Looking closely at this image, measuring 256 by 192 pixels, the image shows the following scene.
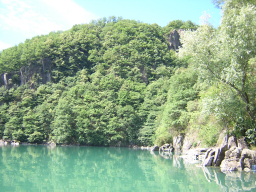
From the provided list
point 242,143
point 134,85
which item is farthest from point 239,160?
point 134,85

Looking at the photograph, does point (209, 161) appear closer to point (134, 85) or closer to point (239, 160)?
point (239, 160)

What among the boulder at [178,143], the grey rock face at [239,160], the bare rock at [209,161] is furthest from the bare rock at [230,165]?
the boulder at [178,143]

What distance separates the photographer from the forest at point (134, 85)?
1780 centimetres

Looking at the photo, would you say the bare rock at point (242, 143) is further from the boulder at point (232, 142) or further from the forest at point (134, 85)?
the forest at point (134, 85)

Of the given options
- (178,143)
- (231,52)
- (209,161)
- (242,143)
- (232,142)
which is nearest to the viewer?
(231,52)

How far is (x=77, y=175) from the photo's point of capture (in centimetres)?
1748

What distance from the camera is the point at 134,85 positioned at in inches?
2440

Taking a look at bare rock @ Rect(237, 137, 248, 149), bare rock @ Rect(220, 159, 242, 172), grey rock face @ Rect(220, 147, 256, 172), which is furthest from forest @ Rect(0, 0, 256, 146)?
bare rock @ Rect(220, 159, 242, 172)

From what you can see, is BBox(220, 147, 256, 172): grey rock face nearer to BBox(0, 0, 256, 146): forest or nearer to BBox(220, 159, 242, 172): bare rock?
BBox(220, 159, 242, 172): bare rock

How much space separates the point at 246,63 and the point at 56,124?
41.5 metres

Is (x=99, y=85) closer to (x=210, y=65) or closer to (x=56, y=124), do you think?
(x=56, y=124)

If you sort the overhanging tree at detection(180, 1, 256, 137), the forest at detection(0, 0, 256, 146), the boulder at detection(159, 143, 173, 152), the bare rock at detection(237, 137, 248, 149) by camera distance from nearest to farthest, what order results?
the overhanging tree at detection(180, 1, 256, 137) < the forest at detection(0, 0, 256, 146) < the bare rock at detection(237, 137, 248, 149) < the boulder at detection(159, 143, 173, 152)

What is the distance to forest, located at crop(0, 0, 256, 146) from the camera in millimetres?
17797

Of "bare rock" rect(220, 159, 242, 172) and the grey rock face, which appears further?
"bare rock" rect(220, 159, 242, 172)
